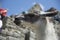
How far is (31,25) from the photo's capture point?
11.2 metres

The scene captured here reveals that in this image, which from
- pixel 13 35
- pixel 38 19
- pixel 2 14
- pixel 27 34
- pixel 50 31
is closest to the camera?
pixel 2 14

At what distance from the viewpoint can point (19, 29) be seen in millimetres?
9984

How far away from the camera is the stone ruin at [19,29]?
30.7 feet

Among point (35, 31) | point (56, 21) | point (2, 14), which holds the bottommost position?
point (2, 14)

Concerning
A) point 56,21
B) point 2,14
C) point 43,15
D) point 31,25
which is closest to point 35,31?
point 31,25

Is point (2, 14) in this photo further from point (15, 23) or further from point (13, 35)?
point (15, 23)

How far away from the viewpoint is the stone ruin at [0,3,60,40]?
368 inches

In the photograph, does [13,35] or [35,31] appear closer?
[13,35]

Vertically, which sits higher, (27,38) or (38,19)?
(38,19)

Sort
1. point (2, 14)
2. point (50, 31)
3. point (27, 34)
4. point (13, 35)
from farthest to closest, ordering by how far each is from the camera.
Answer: point (50, 31) < point (27, 34) < point (13, 35) < point (2, 14)

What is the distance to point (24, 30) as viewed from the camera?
10234mm

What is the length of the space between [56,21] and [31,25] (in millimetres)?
1981

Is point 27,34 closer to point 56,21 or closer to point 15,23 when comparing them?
point 15,23

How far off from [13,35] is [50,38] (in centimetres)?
357
